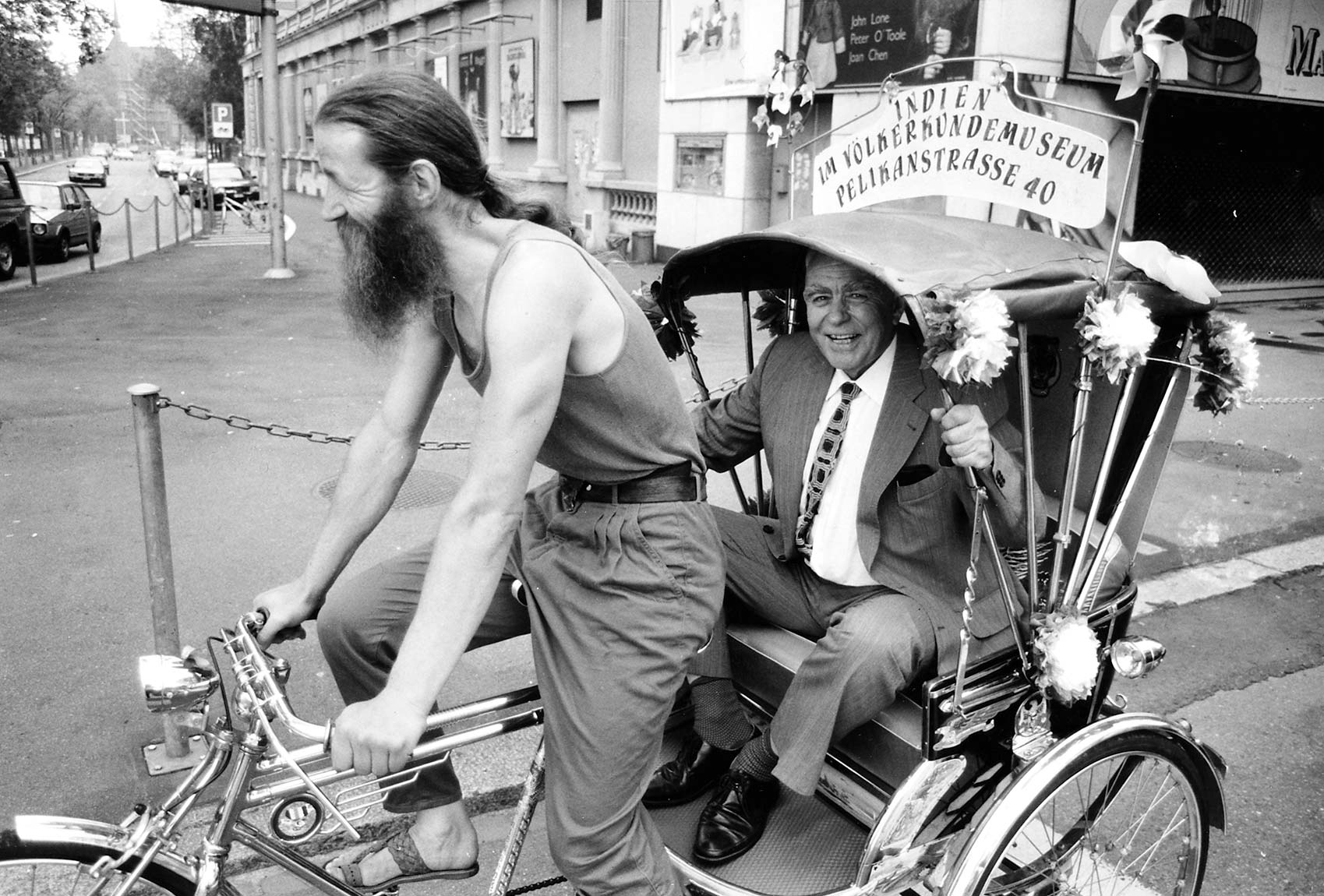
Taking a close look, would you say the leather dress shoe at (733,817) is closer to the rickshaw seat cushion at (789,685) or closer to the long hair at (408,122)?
the rickshaw seat cushion at (789,685)

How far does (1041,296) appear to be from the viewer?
2.36m

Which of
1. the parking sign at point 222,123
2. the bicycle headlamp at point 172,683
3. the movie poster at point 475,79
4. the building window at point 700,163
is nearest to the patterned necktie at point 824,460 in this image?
the bicycle headlamp at point 172,683

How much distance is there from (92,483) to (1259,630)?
615 cm

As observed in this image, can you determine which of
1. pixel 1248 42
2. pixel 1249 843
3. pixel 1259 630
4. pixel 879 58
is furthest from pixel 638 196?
pixel 1249 843

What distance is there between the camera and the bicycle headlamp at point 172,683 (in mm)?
1868

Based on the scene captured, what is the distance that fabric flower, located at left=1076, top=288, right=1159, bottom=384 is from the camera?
7.41ft

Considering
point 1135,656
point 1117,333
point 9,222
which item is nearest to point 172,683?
point 1117,333

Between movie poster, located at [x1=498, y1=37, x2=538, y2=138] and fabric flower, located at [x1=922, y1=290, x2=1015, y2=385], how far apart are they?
20.7m

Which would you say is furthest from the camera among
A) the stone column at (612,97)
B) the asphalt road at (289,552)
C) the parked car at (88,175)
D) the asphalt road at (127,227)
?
the parked car at (88,175)

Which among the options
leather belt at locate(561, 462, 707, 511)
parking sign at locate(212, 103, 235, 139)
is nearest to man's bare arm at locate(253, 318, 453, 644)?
leather belt at locate(561, 462, 707, 511)

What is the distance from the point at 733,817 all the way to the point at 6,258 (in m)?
17.3

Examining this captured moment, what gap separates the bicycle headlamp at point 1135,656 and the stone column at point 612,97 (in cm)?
1777

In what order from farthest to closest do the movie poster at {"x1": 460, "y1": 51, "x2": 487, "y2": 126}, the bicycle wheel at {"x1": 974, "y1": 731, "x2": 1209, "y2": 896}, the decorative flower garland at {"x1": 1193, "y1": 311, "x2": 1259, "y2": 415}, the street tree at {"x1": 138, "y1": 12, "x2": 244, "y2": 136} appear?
1. the street tree at {"x1": 138, "y1": 12, "x2": 244, "y2": 136}
2. the movie poster at {"x1": 460, "y1": 51, "x2": 487, "y2": 126}
3. the decorative flower garland at {"x1": 1193, "y1": 311, "x2": 1259, "y2": 415}
4. the bicycle wheel at {"x1": 974, "y1": 731, "x2": 1209, "y2": 896}

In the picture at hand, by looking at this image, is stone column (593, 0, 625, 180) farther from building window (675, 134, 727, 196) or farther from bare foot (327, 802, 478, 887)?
bare foot (327, 802, 478, 887)
